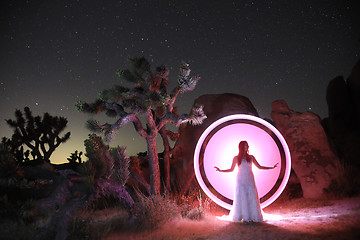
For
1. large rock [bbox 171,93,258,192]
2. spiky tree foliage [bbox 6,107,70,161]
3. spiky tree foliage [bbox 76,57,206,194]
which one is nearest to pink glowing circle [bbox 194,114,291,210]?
spiky tree foliage [bbox 76,57,206,194]

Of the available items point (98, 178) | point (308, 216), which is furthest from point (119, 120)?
point (308, 216)

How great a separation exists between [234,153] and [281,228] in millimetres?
2941

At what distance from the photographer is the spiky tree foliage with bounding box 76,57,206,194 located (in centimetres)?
733

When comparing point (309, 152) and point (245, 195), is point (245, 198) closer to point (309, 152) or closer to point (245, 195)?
point (245, 195)

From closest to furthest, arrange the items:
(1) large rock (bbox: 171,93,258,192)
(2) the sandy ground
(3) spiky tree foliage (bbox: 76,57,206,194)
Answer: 1. (2) the sandy ground
2. (3) spiky tree foliage (bbox: 76,57,206,194)
3. (1) large rock (bbox: 171,93,258,192)

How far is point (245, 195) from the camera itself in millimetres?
6043

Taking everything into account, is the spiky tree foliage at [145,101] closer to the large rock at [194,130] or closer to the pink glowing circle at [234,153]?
the pink glowing circle at [234,153]

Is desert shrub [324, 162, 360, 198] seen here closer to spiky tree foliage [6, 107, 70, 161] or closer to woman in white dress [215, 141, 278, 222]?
woman in white dress [215, 141, 278, 222]

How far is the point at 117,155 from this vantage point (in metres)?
6.38

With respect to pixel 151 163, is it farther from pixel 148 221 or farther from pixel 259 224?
pixel 259 224

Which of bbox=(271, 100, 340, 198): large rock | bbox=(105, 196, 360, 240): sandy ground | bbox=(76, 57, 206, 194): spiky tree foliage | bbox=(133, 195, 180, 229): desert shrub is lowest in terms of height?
bbox=(105, 196, 360, 240): sandy ground

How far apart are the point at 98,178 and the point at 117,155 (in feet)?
4.38

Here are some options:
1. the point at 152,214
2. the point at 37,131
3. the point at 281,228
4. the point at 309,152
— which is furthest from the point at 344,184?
the point at 37,131

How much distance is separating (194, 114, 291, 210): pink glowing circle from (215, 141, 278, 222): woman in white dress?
49.5 inches
